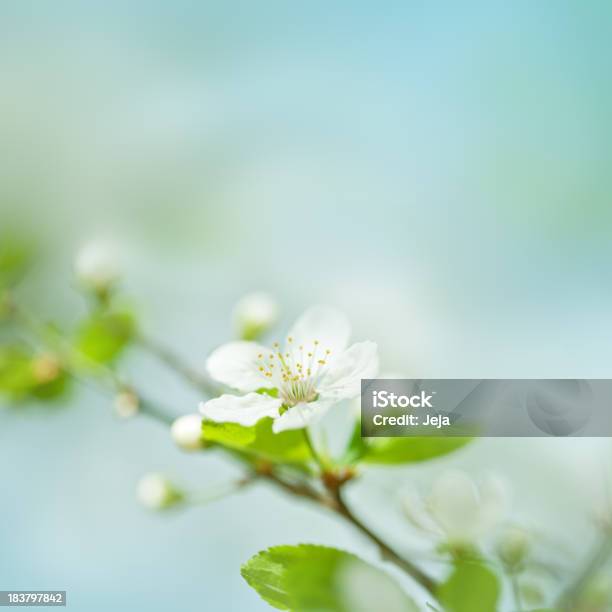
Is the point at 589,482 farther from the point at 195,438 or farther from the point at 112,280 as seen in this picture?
the point at 112,280

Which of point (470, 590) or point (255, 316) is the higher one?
point (255, 316)

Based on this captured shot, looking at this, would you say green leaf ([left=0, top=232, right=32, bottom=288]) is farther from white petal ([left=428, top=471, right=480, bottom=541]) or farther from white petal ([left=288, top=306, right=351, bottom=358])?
white petal ([left=428, top=471, right=480, bottom=541])

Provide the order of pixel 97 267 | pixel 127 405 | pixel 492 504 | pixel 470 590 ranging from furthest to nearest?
pixel 97 267 < pixel 127 405 < pixel 492 504 < pixel 470 590

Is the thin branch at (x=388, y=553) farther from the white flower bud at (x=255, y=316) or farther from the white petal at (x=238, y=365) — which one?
the white flower bud at (x=255, y=316)

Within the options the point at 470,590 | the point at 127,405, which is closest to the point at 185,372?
the point at 127,405

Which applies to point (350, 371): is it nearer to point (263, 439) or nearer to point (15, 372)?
point (263, 439)

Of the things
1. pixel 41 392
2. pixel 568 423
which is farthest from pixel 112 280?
pixel 568 423
